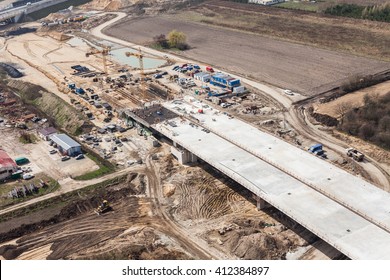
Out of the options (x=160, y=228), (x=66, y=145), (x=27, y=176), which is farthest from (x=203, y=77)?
(x=160, y=228)

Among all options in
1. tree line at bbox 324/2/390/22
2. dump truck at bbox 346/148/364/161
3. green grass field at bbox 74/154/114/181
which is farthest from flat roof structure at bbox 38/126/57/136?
tree line at bbox 324/2/390/22

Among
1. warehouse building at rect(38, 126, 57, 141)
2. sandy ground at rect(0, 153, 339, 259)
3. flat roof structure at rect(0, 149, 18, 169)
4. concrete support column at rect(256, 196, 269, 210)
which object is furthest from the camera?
warehouse building at rect(38, 126, 57, 141)

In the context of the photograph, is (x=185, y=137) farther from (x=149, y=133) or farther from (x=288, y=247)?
(x=288, y=247)

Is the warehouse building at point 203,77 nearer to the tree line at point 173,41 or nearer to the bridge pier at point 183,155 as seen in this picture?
the tree line at point 173,41

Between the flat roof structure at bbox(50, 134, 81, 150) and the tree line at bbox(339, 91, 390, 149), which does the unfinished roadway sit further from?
the tree line at bbox(339, 91, 390, 149)

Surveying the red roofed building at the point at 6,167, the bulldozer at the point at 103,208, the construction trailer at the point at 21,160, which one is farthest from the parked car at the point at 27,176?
the bulldozer at the point at 103,208

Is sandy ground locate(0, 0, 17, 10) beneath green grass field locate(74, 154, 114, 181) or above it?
above

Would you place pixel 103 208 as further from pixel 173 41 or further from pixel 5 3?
pixel 5 3
